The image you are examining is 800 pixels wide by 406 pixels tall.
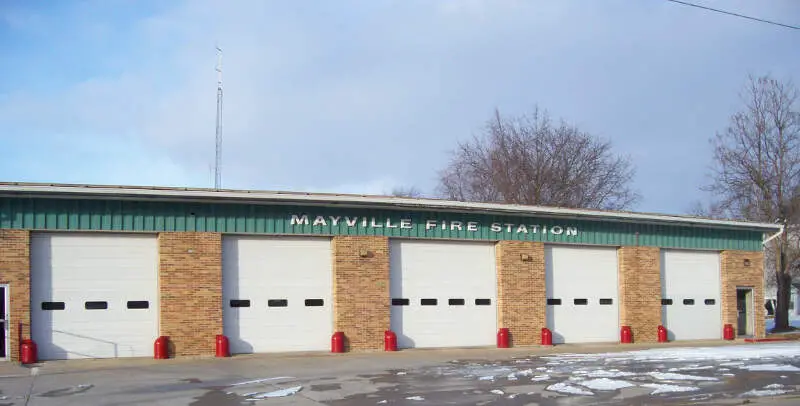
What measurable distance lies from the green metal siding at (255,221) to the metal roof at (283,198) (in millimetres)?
313

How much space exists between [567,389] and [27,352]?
41.2 ft

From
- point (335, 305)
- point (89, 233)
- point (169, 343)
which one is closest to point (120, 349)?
point (169, 343)

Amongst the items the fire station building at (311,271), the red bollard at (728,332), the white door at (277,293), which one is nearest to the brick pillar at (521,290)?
the fire station building at (311,271)

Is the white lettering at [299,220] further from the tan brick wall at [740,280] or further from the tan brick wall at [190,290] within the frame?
the tan brick wall at [740,280]

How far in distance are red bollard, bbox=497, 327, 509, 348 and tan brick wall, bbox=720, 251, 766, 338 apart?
34.1ft

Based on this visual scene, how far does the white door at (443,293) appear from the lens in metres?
23.4

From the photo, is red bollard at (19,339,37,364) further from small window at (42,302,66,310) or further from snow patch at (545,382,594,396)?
snow patch at (545,382,594,396)

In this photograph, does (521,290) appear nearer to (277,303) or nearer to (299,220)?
(299,220)

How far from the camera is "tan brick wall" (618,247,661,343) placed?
27.0 metres

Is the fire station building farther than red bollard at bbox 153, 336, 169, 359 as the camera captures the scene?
No

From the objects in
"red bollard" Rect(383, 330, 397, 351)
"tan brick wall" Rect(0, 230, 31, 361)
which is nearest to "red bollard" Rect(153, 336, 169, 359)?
"tan brick wall" Rect(0, 230, 31, 361)

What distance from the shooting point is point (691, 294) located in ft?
95.4

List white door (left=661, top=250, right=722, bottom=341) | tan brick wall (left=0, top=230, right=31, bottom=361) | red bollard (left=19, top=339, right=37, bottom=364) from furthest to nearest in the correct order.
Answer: white door (left=661, top=250, right=722, bottom=341), tan brick wall (left=0, top=230, right=31, bottom=361), red bollard (left=19, top=339, right=37, bottom=364)

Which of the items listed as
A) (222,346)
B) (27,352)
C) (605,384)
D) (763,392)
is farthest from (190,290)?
(763,392)
